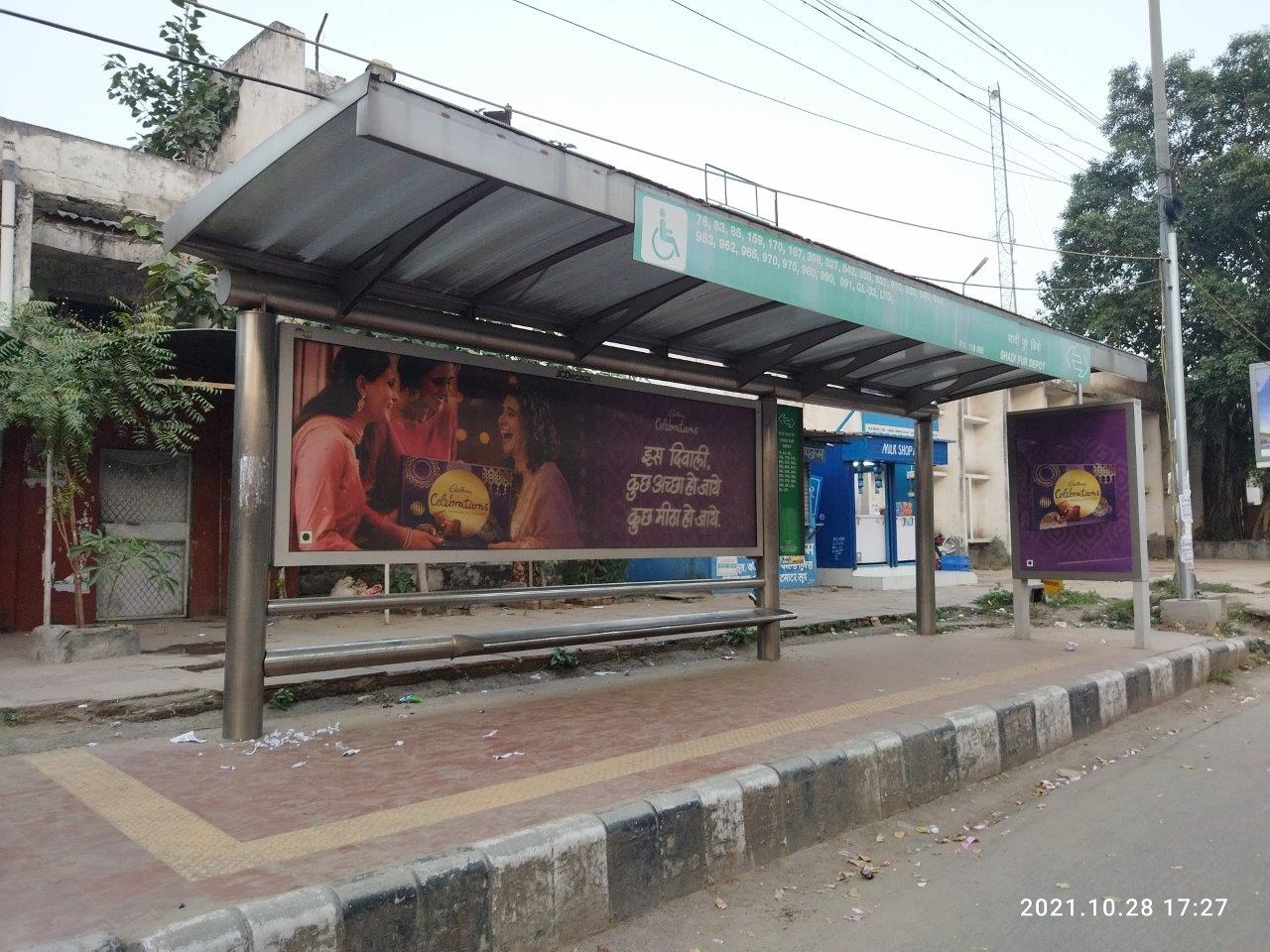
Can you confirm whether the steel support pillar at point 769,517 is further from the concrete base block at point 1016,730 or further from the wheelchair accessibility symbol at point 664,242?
the wheelchair accessibility symbol at point 664,242

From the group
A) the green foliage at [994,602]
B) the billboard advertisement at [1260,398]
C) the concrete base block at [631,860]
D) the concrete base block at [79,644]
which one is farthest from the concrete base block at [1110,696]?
the billboard advertisement at [1260,398]

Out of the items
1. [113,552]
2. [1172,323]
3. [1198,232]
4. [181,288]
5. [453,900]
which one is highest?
[1198,232]

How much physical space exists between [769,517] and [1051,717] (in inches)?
104

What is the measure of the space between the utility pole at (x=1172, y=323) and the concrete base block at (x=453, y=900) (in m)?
10.0

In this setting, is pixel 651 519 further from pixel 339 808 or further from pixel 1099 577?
pixel 1099 577

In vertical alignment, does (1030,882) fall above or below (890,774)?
below

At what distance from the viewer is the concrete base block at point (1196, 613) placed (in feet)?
33.1

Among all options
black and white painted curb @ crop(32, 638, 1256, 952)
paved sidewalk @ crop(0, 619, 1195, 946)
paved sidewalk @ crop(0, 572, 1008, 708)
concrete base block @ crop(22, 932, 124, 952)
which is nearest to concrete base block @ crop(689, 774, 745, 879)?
black and white painted curb @ crop(32, 638, 1256, 952)

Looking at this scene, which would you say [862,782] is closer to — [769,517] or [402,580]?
[769,517]

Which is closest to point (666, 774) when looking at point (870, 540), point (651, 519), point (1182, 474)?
point (651, 519)

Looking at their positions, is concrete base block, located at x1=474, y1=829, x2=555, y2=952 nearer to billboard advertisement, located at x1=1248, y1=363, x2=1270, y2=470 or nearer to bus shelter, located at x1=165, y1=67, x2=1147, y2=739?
bus shelter, located at x1=165, y1=67, x2=1147, y2=739

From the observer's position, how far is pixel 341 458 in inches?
197

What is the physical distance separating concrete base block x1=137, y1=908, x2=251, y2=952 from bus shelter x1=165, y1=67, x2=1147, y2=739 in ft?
7.39

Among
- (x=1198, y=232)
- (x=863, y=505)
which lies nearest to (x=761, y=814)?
(x=863, y=505)
